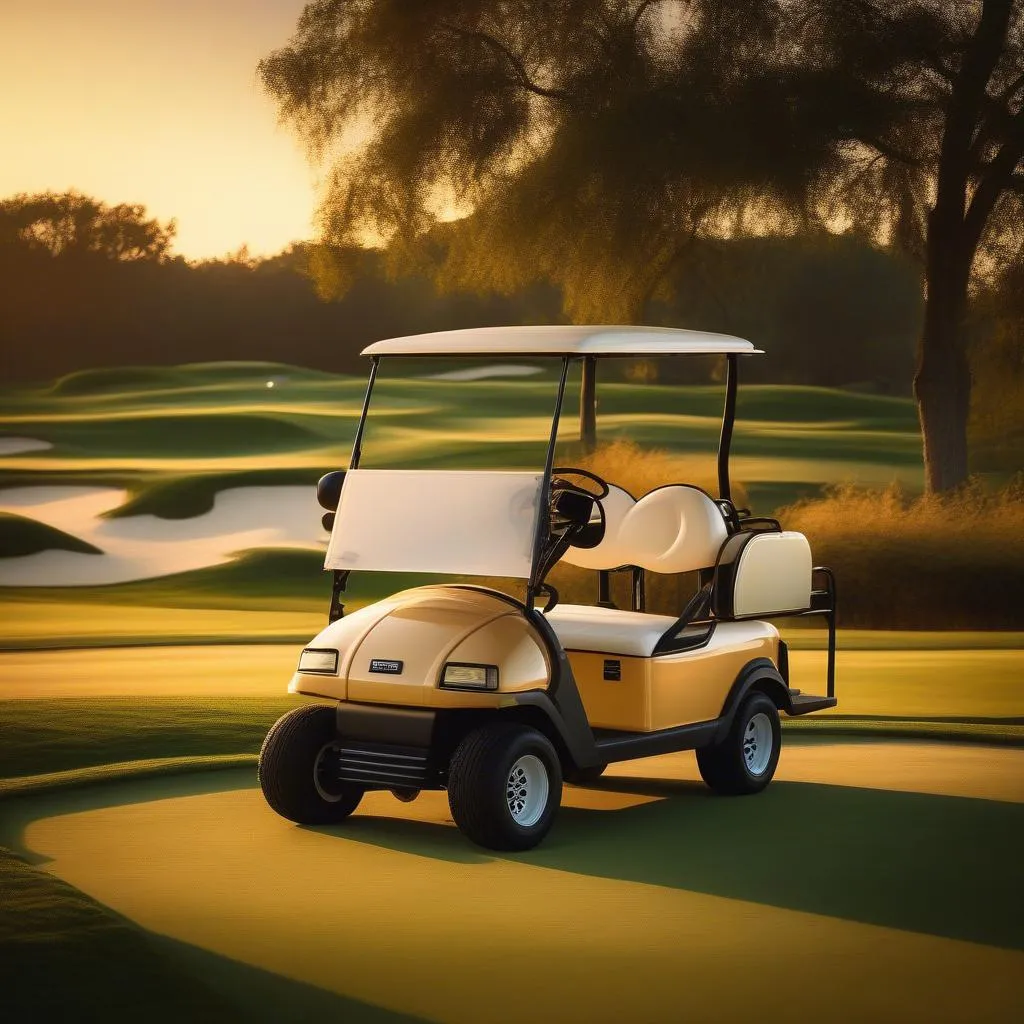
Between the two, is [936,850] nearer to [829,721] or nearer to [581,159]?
[829,721]

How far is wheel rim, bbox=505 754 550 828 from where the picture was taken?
21.3 feet

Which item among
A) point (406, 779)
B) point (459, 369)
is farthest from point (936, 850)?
point (459, 369)

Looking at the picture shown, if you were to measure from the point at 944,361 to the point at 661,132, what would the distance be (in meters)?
4.03

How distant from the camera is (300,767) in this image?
6.84 m

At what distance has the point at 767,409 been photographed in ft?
131

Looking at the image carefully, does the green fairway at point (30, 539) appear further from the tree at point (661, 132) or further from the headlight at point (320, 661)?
the headlight at point (320, 661)

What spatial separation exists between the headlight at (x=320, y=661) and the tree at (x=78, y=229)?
30.5 m

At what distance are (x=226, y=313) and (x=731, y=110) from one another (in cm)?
2138

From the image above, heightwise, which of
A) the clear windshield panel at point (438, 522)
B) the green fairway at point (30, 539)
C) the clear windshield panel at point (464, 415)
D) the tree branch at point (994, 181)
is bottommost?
the green fairway at point (30, 539)

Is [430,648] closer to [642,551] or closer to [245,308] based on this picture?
[642,551]

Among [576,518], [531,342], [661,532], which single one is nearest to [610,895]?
[576,518]

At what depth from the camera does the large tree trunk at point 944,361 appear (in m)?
20.3

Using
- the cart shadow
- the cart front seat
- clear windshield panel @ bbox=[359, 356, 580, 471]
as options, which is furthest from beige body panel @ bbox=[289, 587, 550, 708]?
clear windshield panel @ bbox=[359, 356, 580, 471]

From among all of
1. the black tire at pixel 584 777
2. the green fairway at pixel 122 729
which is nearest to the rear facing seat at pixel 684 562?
the black tire at pixel 584 777
